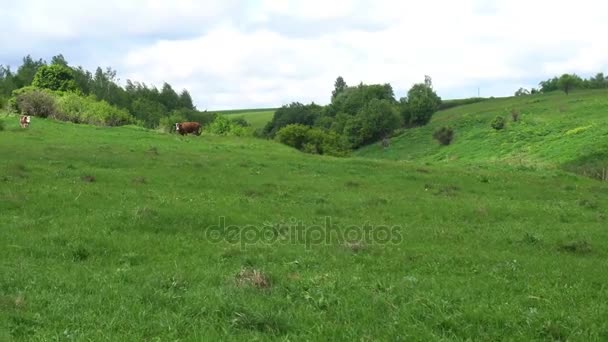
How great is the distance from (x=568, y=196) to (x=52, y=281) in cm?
2421

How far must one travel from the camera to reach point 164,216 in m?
15.6

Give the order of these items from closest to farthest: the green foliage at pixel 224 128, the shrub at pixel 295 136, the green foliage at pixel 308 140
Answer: the green foliage at pixel 308 140, the shrub at pixel 295 136, the green foliage at pixel 224 128

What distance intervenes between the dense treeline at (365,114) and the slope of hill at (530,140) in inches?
172

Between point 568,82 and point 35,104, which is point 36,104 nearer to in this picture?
point 35,104

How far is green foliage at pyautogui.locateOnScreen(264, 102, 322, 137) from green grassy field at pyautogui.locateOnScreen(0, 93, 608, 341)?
112m

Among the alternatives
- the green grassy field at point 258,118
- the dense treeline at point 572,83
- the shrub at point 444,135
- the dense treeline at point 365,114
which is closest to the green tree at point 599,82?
the dense treeline at point 572,83

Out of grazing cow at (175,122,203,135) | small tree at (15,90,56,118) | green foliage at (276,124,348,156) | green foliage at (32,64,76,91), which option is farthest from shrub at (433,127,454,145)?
green foliage at (32,64,76,91)

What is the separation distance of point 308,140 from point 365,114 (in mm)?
37204

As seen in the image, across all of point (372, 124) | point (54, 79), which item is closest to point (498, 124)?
point (372, 124)

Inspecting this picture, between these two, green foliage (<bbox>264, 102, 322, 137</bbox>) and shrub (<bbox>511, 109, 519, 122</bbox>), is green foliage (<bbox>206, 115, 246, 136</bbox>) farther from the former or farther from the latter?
shrub (<bbox>511, 109, 519, 122</bbox>)

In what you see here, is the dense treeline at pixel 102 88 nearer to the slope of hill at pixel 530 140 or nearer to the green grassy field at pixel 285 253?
the slope of hill at pixel 530 140

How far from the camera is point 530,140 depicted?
7519 cm

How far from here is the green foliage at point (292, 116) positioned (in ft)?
468

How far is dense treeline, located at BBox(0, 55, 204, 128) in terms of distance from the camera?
96.7 meters
